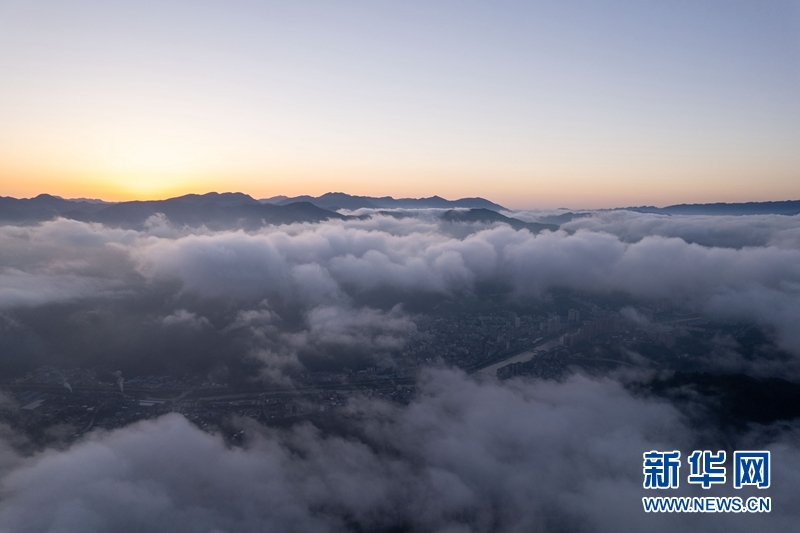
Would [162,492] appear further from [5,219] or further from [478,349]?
[5,219]

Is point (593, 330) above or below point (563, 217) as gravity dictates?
below

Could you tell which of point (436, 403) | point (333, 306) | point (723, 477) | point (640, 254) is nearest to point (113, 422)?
point (436, 403)

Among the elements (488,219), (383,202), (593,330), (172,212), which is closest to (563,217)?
(488,219)

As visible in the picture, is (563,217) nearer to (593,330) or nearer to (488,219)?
(488,219)

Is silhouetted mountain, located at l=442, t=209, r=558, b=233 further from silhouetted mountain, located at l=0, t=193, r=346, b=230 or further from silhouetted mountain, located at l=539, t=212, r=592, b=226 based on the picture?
silhouetted mountain, located at l=0, t=193, r=346, b=230

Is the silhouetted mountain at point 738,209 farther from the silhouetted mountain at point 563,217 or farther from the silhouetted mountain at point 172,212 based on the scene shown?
the silhouetted mountain at point 172,212

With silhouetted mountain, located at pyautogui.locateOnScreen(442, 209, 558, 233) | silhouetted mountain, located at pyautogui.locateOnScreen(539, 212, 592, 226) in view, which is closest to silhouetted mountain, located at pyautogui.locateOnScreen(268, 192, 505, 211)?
silhouetted mountain, located at pyautogui.locateOnScreen(539, 212, 592, 226)
